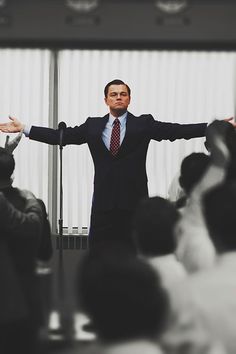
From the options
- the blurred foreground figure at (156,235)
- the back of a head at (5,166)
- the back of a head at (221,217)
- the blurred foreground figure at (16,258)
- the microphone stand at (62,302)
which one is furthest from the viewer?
the microphone stand at (62,302)

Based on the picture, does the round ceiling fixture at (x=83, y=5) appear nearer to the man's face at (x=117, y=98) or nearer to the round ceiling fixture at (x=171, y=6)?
the round ceiling fixture at (x=171, y=6)

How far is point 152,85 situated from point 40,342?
321 centimetres

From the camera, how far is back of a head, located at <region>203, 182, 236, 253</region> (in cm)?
206

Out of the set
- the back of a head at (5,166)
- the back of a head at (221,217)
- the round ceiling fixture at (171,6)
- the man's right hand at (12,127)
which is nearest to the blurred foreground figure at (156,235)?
the back of a head at (221,217)

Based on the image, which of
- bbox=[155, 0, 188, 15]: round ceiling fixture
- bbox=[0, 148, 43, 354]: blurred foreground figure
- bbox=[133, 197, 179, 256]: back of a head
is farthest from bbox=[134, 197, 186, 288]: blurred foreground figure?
bbox=[155, 0, 188, 15]: round ceiling fixture

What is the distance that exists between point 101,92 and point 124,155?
2166 mm

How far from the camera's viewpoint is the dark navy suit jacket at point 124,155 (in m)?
4.12

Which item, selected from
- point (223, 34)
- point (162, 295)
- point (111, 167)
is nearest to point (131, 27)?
point (223, 34)

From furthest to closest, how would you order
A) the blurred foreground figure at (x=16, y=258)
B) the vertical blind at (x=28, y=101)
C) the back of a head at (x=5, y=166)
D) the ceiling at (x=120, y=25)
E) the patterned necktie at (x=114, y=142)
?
the vertical blind at (x=28, y=101)
the ceiling at (x=120, y=25)
the patterned necktie at (x=114, y=142)
the back of a head at (x=5, y=166)
the blurred foreground figure at (x=16, y=258)

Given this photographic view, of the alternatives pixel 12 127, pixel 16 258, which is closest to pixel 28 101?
pixel 12 127

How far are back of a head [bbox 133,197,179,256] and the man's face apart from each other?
6.14ft

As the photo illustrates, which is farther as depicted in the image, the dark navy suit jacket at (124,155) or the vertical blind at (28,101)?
the vertical blind at (28,101)

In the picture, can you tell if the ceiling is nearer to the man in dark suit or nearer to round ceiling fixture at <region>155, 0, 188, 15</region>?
round ceiling fixture at <region>155, 0, 188, 15</region>

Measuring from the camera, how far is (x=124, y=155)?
412 centimetres
